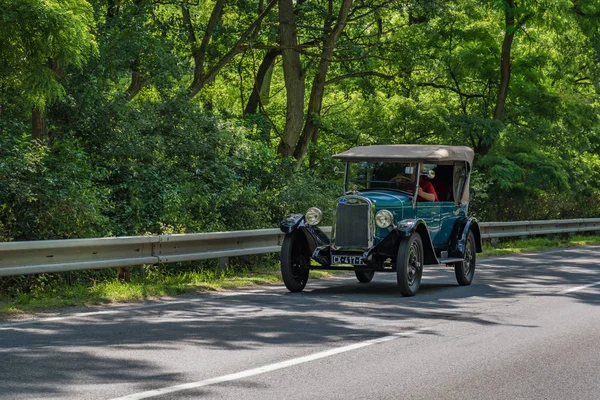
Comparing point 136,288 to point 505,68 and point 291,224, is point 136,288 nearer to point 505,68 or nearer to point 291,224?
point 291,224

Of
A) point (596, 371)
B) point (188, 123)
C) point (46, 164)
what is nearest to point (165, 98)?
point (188, 123)

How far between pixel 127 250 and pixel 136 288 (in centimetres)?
75

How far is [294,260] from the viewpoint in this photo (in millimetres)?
13328

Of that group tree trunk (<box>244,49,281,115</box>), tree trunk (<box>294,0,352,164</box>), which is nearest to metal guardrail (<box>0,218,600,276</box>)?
tree trunk (<box>294,0,352,164</box>)

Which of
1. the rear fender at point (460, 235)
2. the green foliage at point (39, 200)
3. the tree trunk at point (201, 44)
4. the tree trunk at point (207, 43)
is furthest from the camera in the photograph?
the tree trunk at point (207, 43)

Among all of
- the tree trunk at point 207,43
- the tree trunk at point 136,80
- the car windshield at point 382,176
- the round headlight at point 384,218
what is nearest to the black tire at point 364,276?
the car windshield at point 382,176

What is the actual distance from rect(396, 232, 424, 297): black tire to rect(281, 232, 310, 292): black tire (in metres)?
1.47

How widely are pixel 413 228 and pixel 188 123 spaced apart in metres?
7.97

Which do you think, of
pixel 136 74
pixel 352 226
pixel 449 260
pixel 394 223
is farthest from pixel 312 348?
pixel 136 74

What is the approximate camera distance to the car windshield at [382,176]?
45.9ft

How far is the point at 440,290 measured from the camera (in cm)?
1388

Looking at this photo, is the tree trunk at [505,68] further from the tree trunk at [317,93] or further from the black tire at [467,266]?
the black tire at [467,266]

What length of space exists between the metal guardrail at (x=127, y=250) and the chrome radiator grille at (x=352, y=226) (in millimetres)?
2236

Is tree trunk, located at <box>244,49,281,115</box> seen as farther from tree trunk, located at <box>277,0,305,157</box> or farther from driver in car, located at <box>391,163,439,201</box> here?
driver in car, located at <box>391,163,439,201</box>
